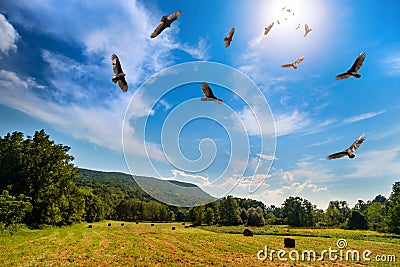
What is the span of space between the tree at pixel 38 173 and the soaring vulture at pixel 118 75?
37.8m

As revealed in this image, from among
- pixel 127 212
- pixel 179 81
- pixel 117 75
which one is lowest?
pixel 127 212

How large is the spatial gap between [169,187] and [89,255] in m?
10.0

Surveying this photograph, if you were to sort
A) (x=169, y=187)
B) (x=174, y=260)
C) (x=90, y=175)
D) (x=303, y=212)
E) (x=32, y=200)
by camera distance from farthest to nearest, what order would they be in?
(x=90, y=175) → (x=303, y=212) → (x=32, y=200) → (x=174, y=260) → (x=169, y=187)

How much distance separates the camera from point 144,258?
1605cm

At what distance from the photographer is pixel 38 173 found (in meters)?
41.0

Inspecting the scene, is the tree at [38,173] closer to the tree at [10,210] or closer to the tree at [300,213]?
the tree at [10,210]

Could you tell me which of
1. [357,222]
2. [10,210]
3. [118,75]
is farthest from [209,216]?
[118,75]

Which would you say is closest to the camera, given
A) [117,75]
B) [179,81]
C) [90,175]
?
[117,75]

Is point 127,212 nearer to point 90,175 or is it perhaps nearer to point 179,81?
point 179,81

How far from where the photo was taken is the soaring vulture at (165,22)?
7571 mm

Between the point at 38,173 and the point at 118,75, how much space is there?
40.6 metres

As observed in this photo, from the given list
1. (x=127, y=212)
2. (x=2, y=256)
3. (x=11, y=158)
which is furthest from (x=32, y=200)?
(x=127, y=212)

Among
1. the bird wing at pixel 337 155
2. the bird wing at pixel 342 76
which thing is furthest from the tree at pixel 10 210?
the bird wing at pixel 342 76

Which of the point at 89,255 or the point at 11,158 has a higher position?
the point at 11,158
